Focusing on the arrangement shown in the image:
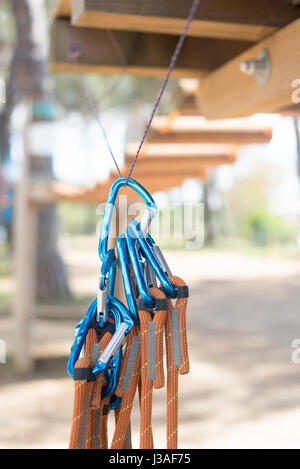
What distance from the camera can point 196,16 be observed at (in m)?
1.32

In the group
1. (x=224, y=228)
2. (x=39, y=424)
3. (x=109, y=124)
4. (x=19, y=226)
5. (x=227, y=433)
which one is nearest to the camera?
(x=227, y=433)

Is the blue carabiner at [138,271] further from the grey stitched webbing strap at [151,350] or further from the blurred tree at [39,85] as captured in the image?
the blurred tree at [39,85]

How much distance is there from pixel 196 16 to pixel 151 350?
816 mm

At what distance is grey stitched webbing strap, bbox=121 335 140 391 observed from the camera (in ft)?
3.14

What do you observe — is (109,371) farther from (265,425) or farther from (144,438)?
(265,425)

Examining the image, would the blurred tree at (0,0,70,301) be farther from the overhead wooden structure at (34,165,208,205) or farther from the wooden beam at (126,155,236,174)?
the wooden beam at (126,155,236,174)

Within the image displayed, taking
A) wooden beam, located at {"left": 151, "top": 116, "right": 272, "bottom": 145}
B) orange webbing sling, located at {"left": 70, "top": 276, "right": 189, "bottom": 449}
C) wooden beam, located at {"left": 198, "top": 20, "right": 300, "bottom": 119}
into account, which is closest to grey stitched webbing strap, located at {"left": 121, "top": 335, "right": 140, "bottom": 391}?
orange webbing sling, located at {"left": 70, "top": 276, "right": 189, "bottom": 449}

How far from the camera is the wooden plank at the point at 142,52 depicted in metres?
1.83

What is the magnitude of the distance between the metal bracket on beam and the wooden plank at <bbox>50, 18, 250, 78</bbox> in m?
0.39

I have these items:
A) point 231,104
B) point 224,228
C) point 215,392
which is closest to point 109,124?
point 224,228

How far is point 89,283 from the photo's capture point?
10.2 meters

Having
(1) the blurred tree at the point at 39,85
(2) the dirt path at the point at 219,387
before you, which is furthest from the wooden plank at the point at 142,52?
(1) the blurred tree at the point at 39,85
